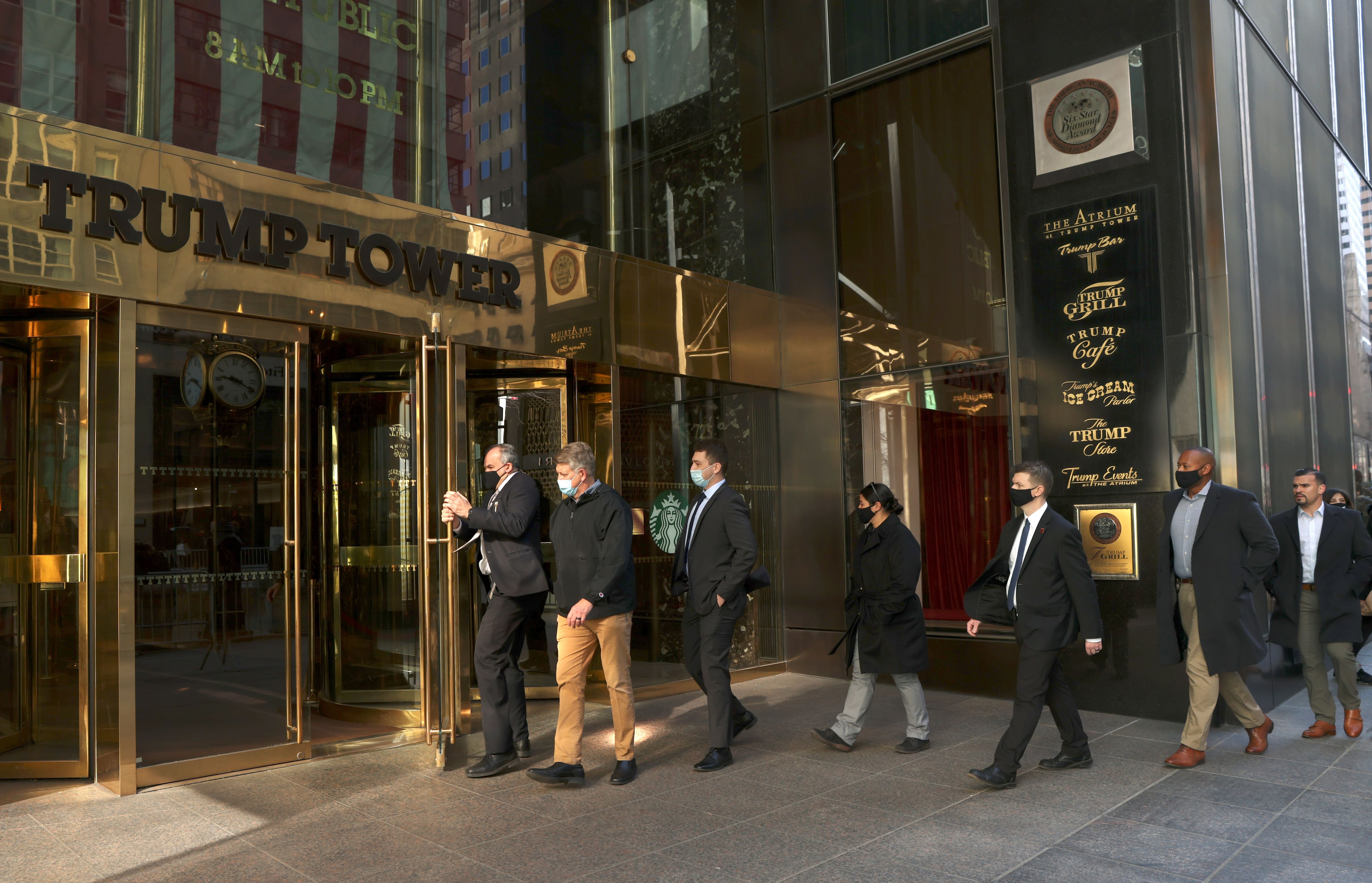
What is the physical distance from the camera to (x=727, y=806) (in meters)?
4.73

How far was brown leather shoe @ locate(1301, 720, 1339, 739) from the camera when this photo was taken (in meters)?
5.96

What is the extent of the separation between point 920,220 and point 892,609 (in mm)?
3648

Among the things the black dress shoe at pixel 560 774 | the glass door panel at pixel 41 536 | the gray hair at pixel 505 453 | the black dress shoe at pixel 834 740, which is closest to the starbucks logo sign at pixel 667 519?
the gray hair at pixel 505 453

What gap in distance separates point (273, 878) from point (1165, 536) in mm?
4722

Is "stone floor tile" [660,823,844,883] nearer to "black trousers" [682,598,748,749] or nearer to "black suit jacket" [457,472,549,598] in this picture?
"black trousers" [682,598,748,749]

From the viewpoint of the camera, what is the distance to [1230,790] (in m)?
4.90

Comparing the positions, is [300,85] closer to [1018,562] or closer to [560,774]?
[560,774]

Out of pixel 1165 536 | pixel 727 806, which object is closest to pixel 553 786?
pixel 727 806

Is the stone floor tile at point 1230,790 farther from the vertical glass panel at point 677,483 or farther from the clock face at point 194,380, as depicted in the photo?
the clock face at point 194,380

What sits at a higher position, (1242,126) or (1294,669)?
(1242,126)

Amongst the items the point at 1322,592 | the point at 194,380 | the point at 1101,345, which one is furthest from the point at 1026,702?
the point at 194,380

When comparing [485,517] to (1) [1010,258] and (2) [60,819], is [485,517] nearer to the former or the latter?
(2) [60,819]

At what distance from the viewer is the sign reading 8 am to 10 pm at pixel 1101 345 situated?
263 inches

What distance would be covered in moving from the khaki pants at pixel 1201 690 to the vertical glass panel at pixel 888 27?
15.4ft
